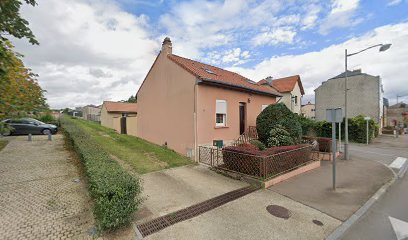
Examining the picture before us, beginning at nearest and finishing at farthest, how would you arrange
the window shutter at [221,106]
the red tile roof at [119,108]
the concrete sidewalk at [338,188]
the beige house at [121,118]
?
the concrete sidewalk at [338,188] < the window shutter at [221,106] < the beige house at [121,118] < the red tile roof at [119,108]

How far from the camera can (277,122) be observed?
9922 millimetres

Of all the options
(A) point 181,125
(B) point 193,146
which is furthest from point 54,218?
(A) point 181,125

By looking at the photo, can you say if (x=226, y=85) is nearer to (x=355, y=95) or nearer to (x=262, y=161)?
(x=262, y=161)

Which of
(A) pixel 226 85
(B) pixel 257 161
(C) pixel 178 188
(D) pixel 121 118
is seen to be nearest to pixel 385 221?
(B) pixel 257 161

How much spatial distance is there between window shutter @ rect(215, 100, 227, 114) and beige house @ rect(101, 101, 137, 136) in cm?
1122

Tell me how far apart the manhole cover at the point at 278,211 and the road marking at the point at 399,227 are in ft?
6.55

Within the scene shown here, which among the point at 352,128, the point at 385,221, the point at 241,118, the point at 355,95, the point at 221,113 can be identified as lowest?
the point at 385,221

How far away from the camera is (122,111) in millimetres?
28656

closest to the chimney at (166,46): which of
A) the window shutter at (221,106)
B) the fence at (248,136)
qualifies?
the window shutter at (221,106)

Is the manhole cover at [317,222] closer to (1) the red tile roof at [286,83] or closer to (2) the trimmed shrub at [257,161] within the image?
(2) the trimmed shrub at [257,161]

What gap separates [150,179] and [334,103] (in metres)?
29.0

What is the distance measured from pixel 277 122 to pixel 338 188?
4365 millimetres

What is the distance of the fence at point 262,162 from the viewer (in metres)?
6.40

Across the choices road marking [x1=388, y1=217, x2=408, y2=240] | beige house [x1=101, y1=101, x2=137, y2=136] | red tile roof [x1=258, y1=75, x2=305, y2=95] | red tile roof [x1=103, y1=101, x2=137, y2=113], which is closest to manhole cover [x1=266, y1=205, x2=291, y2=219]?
road marking [x1=388, y1=217, x2=408, y2=240]
